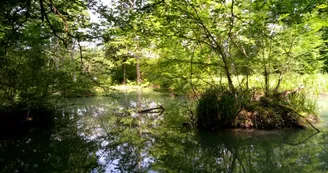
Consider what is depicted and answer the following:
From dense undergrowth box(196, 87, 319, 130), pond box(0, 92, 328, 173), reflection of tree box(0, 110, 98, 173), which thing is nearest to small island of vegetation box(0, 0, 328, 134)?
dense undergrowth box(196, 87, 319, 130)

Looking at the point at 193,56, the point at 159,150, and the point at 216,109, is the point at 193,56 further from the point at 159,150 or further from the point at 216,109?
the point at 159,150

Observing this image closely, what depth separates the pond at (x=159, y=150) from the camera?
13.0 feet

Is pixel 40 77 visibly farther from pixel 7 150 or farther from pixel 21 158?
pixel 21 158

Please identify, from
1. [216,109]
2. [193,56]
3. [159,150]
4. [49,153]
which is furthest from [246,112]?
[49,153]

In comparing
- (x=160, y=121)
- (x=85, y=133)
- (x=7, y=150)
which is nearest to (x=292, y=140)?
(x=160, y=121)

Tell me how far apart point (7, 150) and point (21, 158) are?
64 cm

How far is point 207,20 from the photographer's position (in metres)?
5.87

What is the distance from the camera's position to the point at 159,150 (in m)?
4.74

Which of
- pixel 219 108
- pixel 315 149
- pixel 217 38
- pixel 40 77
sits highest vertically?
pixel 217 38

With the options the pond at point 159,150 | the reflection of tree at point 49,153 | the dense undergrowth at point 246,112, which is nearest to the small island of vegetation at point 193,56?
the dense undergrowth at point 246,112

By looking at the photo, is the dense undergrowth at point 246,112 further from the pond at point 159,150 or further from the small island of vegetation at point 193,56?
the pond at point 159,150

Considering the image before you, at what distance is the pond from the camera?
13.0 ft

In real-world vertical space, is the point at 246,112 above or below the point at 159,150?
above

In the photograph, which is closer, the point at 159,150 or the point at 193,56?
the point at 159,150
